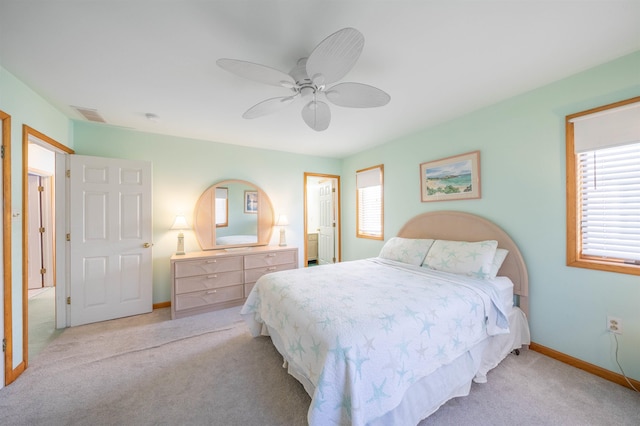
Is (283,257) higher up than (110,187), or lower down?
lower down

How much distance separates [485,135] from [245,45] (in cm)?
252

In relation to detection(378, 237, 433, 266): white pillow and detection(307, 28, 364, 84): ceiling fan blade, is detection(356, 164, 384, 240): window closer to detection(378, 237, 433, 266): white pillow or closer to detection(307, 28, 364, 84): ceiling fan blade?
detection(378, 237, 433, 266): white pillow

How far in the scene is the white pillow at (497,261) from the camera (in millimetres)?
2217

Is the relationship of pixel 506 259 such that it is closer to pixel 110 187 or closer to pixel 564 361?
pixel 564 361

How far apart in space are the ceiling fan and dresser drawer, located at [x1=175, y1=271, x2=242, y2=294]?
2222 millimetres

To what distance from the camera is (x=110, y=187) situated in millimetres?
2895

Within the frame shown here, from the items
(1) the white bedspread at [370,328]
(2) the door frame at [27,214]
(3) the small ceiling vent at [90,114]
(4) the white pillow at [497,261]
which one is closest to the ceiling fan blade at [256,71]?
(1) the white bedspread at [370,328]

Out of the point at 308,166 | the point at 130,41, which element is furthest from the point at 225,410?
the point at 308,166

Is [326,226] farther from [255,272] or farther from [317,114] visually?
[317,114]

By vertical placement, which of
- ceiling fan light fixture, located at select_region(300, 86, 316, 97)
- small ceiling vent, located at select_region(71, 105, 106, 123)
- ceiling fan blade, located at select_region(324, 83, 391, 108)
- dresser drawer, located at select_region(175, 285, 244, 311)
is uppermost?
small ceiling vent, located at select_region(71, 105, 106, 123)

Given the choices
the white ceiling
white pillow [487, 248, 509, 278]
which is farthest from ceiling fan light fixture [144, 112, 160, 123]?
white pillow [487, 248, 509, 278]

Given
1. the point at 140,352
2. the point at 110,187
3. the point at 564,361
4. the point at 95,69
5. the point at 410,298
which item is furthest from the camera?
the point at 110,187

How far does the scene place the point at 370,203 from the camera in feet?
13.8

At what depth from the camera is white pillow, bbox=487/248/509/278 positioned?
2.22m
